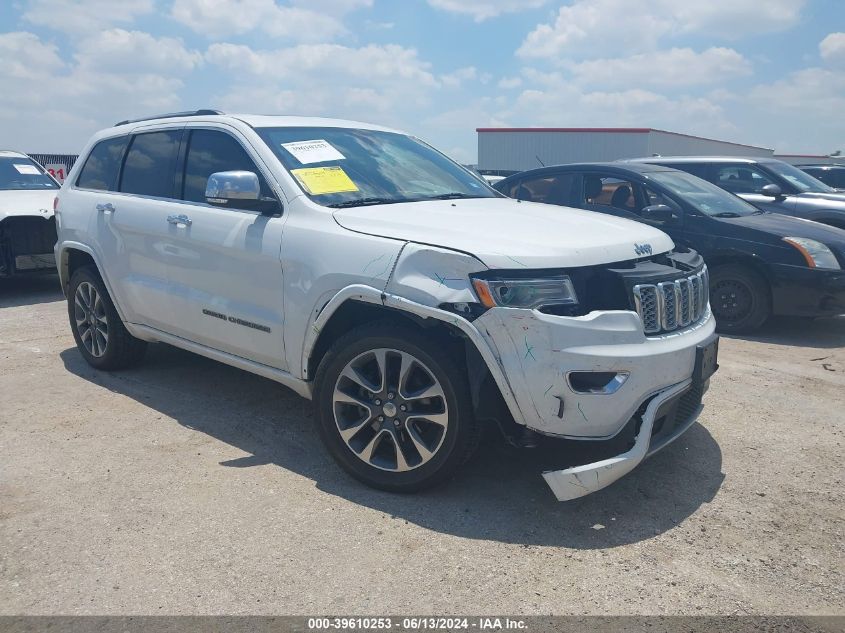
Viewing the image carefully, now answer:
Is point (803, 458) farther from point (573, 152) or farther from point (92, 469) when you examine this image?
point (573, 152)

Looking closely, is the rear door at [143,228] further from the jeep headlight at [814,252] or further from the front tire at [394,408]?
the jeep headlight at [814,252]

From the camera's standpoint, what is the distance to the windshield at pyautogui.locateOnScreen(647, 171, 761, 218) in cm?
737

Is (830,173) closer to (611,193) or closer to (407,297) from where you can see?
(611,193)

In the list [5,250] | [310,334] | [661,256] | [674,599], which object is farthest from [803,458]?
[5,250]

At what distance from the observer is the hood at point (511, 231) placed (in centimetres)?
321

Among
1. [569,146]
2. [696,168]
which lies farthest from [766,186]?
[569,146]

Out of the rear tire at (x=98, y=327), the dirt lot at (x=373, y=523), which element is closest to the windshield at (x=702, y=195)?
the dirt lot at (x=373, y=523)

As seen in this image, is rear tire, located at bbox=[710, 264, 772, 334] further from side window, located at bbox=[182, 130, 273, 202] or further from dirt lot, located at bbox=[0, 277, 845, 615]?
side window, located at bbox=[182, 130, 273, 202]

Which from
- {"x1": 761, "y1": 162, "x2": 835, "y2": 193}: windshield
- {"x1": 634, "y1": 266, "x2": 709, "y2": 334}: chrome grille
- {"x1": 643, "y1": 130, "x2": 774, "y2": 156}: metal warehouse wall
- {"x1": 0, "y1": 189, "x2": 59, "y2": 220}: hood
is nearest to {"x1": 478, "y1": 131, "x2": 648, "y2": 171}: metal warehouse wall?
{"x1": 643, "y1": 130, "x2": 774, "y2": 156}: metal warehouse wall

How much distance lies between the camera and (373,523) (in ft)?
11.0

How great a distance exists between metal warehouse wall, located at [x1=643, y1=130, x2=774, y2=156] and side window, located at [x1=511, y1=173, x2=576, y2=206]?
81.2ft

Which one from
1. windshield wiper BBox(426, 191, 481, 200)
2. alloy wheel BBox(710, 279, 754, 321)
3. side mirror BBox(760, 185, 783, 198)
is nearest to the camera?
windshield wiper BBox(426, 191, 481, 200)

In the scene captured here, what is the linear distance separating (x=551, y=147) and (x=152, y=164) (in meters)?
30.0

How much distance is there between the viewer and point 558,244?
329 cm
